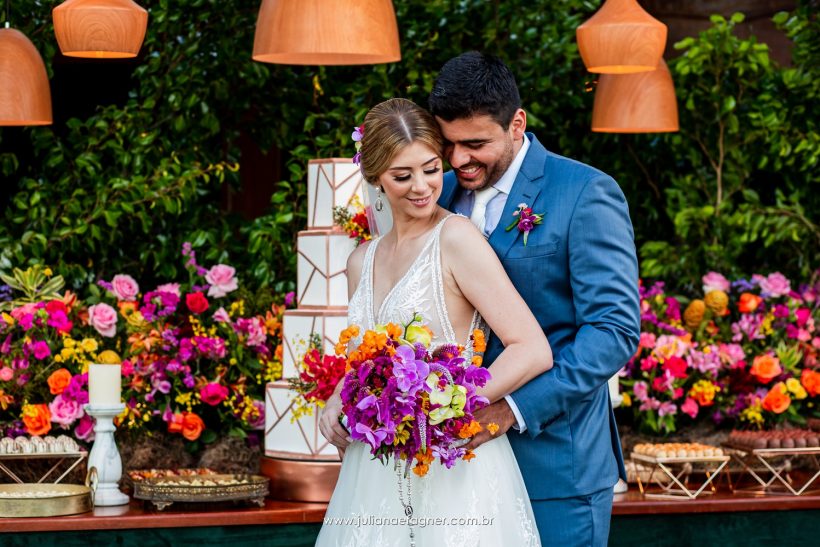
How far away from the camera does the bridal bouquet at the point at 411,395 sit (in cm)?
265

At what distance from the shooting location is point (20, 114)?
484 centimetres

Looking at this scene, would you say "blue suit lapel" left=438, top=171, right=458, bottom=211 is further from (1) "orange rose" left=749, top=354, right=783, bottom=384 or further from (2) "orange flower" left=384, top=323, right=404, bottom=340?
(1) "orange rose" left=749, top=354, right=783, bottom=384

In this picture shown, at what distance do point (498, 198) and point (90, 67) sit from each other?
460cm

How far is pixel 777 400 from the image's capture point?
17.1 ft

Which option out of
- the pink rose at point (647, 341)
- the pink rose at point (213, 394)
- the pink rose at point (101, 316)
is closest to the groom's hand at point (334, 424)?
the pink rose at point (213, 394)

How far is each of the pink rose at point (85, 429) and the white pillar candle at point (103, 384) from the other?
308 millimetres

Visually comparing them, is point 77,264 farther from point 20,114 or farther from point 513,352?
point 513,352

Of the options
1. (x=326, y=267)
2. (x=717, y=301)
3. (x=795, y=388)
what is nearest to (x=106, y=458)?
(x=326, y=267)

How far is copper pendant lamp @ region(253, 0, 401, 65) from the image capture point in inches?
153

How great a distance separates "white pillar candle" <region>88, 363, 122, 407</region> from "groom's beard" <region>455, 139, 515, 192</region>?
6.20 feet

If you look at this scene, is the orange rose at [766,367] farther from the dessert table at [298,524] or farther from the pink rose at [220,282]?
the pink rose at [220,282]

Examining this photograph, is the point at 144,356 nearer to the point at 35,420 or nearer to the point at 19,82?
the point at 35,420

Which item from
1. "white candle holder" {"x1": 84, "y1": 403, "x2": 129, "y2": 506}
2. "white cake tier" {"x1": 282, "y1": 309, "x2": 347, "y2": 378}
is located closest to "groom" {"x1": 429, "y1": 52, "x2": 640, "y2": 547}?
"white cake tier" {"x1": 282, "y1": 309, "x2": 347, "y2": 378}

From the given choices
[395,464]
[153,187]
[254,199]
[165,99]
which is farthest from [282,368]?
[254,199]
